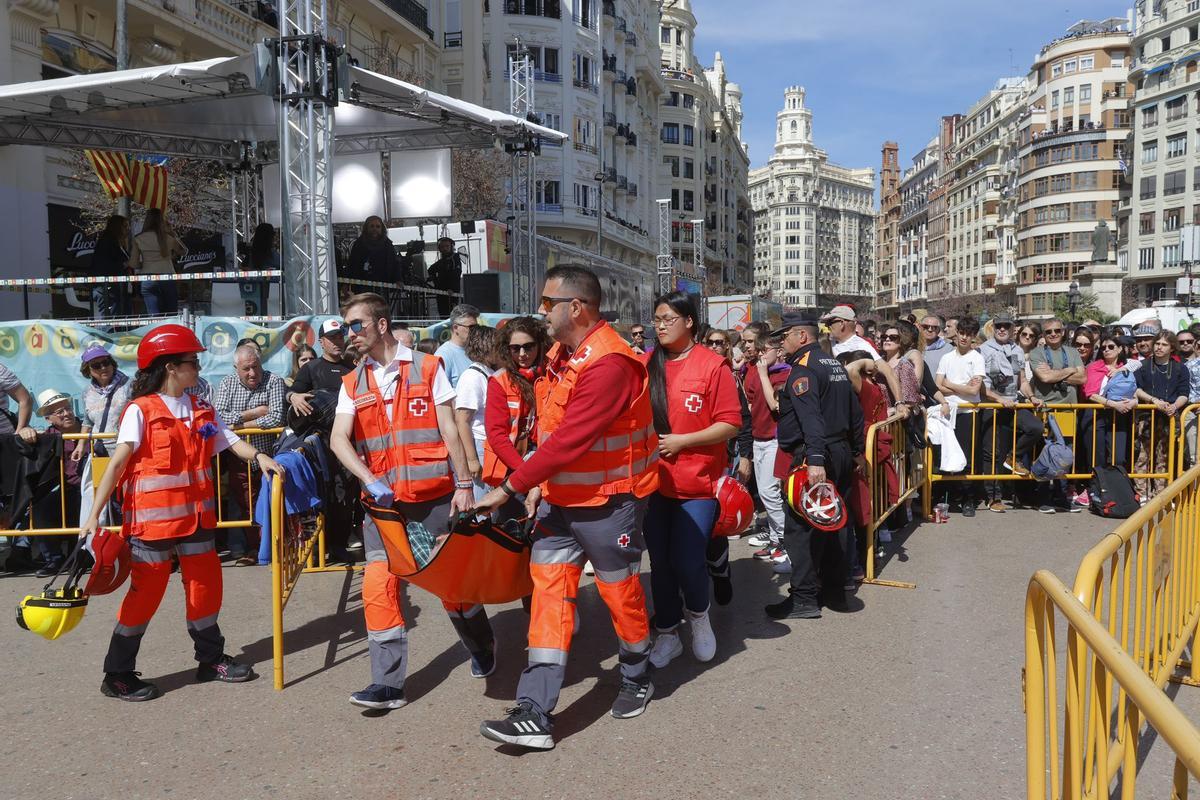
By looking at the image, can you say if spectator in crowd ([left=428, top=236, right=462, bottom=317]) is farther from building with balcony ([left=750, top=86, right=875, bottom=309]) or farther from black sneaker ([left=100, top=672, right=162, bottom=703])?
building with balcony ([left=750, top=86, right=875, bottom=309])

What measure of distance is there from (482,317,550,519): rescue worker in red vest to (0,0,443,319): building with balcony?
1369 centimetres

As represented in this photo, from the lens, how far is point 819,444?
5.85m

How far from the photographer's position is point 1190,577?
15.6 feet

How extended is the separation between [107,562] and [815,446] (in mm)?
3886

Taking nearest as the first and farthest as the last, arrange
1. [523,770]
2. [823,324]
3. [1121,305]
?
[523,770], [823,324], [1121,305]

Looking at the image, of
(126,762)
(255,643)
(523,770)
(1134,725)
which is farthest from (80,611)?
(1134,725)

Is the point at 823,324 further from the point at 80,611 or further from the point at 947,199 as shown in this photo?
the point at 947,199

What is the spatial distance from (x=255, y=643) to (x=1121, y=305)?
276 feet

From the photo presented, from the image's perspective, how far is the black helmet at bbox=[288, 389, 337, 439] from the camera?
583cm

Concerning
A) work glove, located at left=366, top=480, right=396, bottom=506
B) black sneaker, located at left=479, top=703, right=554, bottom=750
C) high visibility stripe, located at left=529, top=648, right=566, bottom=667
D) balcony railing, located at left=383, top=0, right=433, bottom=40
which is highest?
balcony railing, located at left=383, top=0, right=433, bottom=40

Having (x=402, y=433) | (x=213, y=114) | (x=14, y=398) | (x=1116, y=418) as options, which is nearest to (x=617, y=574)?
(x=402, y=433)

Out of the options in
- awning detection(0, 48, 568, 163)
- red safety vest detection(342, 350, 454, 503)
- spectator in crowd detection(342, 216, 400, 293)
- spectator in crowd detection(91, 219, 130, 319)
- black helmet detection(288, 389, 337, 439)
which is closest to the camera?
red safety vest detection(342, 350, 454, 503)

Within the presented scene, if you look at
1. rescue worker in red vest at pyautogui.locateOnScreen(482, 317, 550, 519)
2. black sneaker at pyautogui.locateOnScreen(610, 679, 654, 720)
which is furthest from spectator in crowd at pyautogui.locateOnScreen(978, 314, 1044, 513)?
black sneaker at pyautogui.locateOnScreen(610, 679, 654, 720)

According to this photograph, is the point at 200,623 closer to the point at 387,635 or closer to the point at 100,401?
the point at 387,635
